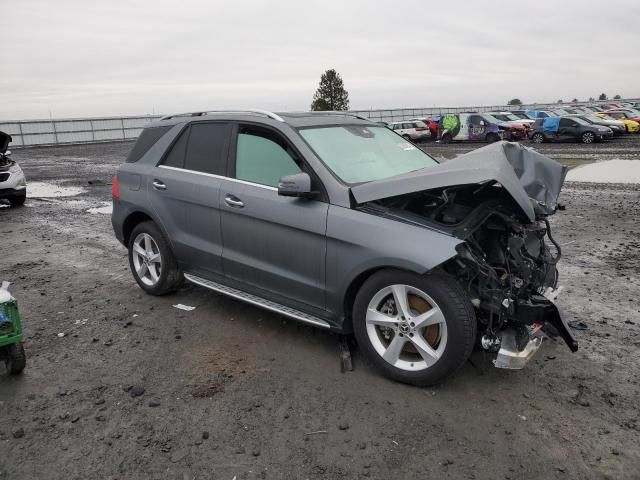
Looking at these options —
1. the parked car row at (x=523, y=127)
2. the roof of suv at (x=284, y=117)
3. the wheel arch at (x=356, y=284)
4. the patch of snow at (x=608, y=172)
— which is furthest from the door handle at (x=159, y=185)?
the parked car row at (x=523, y=127)

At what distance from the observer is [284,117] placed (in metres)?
4.55

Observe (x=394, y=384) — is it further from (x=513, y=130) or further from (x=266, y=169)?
(x=513, y=130)

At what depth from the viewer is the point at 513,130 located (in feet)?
92.6

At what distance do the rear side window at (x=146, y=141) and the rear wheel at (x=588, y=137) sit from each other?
2491 centimetres

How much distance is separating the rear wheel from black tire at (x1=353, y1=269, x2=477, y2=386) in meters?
25.5

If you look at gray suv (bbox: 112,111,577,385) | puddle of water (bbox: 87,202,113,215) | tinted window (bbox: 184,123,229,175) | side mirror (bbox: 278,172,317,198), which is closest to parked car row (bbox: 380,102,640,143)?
puddle of water (bbox: 87,202,113,215)

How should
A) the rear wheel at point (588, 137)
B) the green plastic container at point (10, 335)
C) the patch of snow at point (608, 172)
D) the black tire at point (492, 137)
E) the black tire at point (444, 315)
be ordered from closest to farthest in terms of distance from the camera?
the black tire at point (444, 315) < the green plastic container at point (10, 335) < the patch of snow at point (608, 172) < the rear wheel at point (588, 137) < the black tire at point (492, 137)

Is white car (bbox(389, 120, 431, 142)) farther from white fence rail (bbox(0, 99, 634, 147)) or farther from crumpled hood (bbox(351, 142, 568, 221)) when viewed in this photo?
crumpled hood (bbox(351, 142, 568, 221))

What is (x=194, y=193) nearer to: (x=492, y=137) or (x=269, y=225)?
(x=269, y=225)

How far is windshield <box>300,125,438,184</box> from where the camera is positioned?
166 inches

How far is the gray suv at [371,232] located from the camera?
138 inches

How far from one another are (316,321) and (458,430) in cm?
132

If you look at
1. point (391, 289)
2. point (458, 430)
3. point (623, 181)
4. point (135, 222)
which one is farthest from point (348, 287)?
point (623, 181)

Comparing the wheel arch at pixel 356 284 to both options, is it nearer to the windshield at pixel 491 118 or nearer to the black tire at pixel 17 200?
the black tire at pixel 17 200
